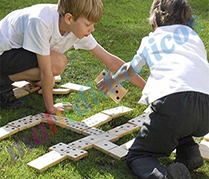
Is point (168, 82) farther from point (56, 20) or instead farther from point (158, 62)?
point (56, 20)

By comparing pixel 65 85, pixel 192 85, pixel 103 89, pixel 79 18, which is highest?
pixel 79 18

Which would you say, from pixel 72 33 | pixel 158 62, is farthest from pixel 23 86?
pixel 158 62

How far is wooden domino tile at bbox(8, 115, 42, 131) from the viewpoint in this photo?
282cm

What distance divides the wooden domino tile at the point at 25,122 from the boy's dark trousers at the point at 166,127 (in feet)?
3.02

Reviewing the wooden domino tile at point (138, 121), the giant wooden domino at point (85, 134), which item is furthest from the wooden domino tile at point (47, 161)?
the wooden domino tile at point (138, 121)

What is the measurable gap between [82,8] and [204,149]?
53.1 inches

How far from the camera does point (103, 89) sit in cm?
291

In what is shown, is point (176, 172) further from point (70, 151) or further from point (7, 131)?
point (7, 131)

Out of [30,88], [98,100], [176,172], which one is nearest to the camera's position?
[176,172]

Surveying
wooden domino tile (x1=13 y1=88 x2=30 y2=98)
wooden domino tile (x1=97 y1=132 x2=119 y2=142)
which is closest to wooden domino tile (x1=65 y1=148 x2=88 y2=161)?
wooden domino tile (x1=97 y1=132 x2=119 y2=142)

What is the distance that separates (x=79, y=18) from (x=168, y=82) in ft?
3.06

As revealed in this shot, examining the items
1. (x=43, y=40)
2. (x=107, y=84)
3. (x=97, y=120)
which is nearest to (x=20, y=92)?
(x=43, y=40)

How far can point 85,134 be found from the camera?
2.79 metres

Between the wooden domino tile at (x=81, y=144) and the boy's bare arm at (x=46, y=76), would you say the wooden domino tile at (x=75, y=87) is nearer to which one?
the boy's bare arm at (x=46, y=76)
